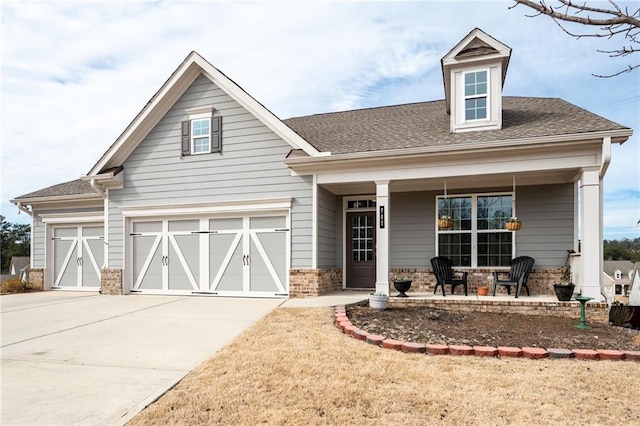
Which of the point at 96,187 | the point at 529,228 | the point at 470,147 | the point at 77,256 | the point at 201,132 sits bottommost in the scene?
the point at 77,256

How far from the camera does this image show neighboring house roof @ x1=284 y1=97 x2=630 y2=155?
28.2ft

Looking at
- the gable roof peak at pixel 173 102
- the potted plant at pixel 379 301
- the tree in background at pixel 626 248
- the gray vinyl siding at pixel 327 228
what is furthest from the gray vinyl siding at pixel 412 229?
the tree in background at pixel 626 248

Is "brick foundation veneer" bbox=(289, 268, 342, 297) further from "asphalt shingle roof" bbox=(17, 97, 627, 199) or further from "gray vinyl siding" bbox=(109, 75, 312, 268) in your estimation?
"asphalt shingle roof" bbox=(17, 97, 627, 199)

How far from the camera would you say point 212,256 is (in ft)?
35.3

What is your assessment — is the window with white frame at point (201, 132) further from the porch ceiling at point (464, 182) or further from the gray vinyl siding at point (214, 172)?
the porch ceiling at point (464, 182)

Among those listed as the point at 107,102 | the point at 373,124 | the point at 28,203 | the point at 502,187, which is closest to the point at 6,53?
the point at 107,102

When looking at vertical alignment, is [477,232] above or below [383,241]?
above

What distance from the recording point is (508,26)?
4.52m

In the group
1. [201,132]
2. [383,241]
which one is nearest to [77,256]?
[201,132]

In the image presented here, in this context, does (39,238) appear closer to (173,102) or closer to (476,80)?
(173,102)

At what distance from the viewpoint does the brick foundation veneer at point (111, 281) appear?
37.1 ft

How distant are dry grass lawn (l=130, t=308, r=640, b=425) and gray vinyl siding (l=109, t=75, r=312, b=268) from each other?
5.09 m

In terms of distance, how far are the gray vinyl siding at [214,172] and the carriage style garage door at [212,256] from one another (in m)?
0.51

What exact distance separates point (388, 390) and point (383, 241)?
5351 mm
